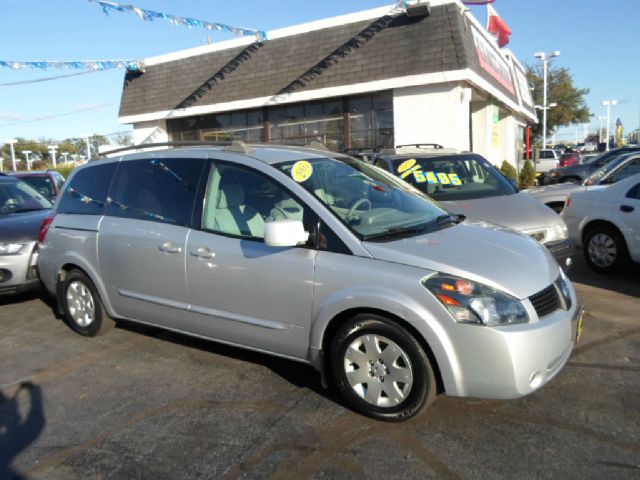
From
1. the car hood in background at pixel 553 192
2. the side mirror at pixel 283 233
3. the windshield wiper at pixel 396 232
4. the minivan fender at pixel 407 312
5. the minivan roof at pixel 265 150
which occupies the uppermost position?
the minivan roof at pixel 265 150

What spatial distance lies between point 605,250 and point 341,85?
30.1 ft

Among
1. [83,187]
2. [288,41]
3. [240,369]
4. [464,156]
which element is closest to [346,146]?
[288,41]

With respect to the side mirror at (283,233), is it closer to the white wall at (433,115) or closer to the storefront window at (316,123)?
the storefront window at (316,123)

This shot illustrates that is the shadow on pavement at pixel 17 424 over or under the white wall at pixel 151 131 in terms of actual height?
Result: under

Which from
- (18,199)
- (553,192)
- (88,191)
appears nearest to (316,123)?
(553,192)

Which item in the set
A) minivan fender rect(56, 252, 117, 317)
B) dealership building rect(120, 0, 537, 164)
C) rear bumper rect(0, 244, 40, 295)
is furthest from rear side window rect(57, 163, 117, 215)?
dealership building rect(120, 0, 537, 164)

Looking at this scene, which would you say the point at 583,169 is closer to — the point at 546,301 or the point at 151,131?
the point at 151,131

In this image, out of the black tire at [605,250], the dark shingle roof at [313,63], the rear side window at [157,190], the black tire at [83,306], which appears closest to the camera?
the rear side window at [157,190]

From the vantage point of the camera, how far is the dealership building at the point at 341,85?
44.1 ft

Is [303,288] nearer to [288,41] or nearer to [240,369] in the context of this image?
[240,369]

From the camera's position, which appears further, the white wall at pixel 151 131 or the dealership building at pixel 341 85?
the white wall at pixel 151 131

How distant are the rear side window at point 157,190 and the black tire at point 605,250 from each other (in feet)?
17.6

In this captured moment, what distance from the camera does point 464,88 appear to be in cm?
1382

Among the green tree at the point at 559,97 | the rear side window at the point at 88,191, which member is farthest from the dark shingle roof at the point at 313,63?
the green tree at the point at 559,97
